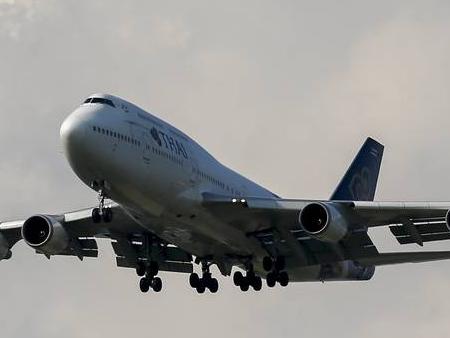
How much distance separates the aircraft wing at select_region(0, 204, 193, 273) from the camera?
55938 millimetres

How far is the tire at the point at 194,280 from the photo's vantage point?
5753cm

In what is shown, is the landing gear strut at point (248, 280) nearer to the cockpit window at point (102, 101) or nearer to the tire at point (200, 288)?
the tire at point (200, 288)

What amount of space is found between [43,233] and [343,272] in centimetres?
1356

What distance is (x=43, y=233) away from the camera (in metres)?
55.6

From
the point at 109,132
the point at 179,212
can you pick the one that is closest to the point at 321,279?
the point at 179,212

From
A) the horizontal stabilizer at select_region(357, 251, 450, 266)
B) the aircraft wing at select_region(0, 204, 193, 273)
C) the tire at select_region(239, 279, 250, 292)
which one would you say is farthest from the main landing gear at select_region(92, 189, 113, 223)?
the horizontal stabilizer at select_region(357, 251, 450, 266)

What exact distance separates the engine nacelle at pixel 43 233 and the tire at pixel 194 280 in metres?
5.78

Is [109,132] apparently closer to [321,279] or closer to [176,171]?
[176,171]

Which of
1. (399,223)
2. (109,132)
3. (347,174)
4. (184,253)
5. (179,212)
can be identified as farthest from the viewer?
(347,174)

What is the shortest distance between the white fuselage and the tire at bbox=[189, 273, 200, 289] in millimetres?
3598

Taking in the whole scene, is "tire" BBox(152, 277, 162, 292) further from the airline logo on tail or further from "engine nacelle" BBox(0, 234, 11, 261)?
the airline logo on tail

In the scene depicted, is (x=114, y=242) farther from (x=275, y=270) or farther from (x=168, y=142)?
(x=168, y=142)

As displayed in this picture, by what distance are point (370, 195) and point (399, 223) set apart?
40.8 ft

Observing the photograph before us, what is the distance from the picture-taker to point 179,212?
165 ft
